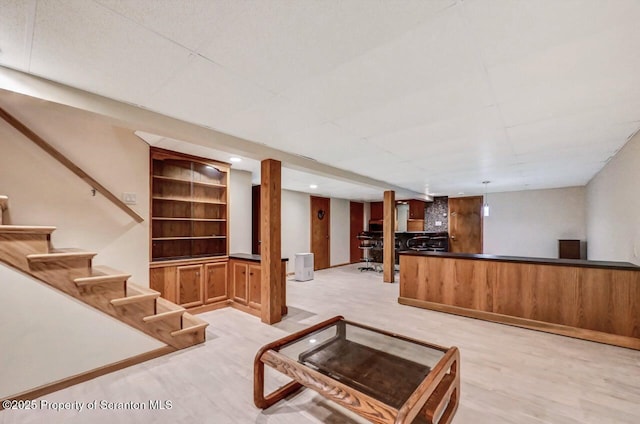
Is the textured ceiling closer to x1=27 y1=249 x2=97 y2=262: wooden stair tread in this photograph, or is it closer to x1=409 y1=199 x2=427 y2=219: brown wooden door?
x1=27 y1=249 x2=97 y2=262: wooden stair tread

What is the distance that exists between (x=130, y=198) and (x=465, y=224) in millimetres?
8455

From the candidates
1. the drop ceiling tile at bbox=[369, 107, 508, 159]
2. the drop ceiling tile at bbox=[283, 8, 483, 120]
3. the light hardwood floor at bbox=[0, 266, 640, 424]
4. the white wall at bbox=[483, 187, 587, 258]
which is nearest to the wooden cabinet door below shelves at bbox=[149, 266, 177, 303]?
the light hardwood floor at bbox=[0, 266, 640, 424]

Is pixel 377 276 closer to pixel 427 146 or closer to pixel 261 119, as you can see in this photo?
pixel 427 146

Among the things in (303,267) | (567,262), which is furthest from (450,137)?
(303,267)

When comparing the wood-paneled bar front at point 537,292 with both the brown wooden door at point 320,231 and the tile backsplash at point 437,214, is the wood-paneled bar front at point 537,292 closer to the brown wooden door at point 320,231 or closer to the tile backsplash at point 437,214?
the brown wooden door at point 320,231

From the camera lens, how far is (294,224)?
24.6ft

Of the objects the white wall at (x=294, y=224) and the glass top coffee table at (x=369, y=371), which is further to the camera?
the white wall at (x=294, y=224)

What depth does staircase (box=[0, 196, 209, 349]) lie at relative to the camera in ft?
6.73

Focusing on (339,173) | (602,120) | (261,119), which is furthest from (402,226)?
(261,119)

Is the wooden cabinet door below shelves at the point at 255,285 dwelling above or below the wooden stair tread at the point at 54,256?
below

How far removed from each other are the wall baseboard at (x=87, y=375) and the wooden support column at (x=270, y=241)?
1.18 metres

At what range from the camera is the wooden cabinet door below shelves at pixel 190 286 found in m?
3.83

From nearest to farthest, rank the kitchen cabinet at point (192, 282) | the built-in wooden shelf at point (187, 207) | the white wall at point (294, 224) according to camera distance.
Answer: the kitchen cabinet at point (192, 282) < the built-in wooden shelf at point (187, 207) < the white wall at point (294, 224)

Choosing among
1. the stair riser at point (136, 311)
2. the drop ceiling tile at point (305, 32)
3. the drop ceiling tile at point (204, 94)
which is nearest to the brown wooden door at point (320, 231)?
the stair riser at point (136, 311)
